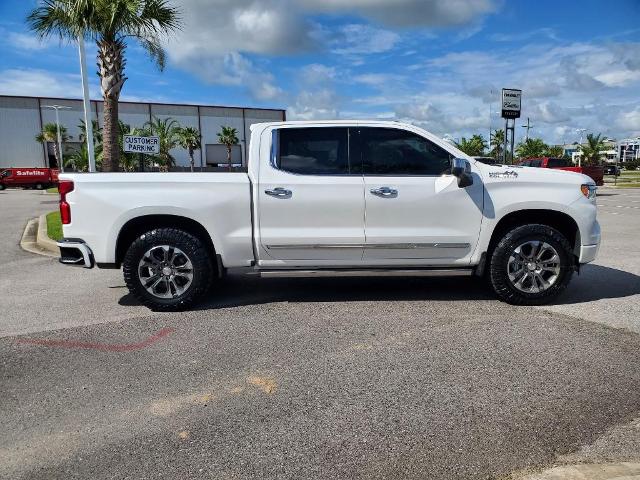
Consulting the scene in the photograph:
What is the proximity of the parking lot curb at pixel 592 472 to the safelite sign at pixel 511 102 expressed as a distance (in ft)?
74.4

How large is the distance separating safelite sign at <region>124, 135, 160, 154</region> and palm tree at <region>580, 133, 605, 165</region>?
6303cm

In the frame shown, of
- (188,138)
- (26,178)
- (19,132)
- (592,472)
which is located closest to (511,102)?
(592,472)

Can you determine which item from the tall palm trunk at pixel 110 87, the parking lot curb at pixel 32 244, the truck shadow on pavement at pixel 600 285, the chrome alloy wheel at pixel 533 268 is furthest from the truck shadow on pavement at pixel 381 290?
the tall palm trunk at pixel 110 87

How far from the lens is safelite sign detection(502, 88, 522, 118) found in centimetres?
2302

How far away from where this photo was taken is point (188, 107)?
66.4 meters

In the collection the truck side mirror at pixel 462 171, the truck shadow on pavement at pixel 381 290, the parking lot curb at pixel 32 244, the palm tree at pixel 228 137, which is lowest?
the truck shadow on pavement at pixel 381 290

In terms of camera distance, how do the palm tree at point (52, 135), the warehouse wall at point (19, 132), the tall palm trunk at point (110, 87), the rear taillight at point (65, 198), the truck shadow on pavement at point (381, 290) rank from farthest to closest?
the warehouse wall at point (19, 132)
the palm tree at point (52, 135)
the tall palm trunk at point (110, 87)
the truck shadow on pavement at point (381, 290)
the rear taillight at point (65, 198)

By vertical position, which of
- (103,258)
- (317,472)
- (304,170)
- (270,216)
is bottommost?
(317,472)

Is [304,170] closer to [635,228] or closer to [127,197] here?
[127,197]

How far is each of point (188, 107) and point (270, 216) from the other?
65.8 metres

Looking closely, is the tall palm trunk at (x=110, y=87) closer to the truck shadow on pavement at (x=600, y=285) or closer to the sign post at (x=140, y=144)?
the sign post at (x=140, y=144)

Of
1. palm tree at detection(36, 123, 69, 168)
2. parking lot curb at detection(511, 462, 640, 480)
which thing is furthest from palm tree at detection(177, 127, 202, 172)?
parking lot curb at detection(511, 462, 640, 480)

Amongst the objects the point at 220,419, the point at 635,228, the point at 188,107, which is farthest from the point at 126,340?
the point at 188,107

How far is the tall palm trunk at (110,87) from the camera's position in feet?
42.9
